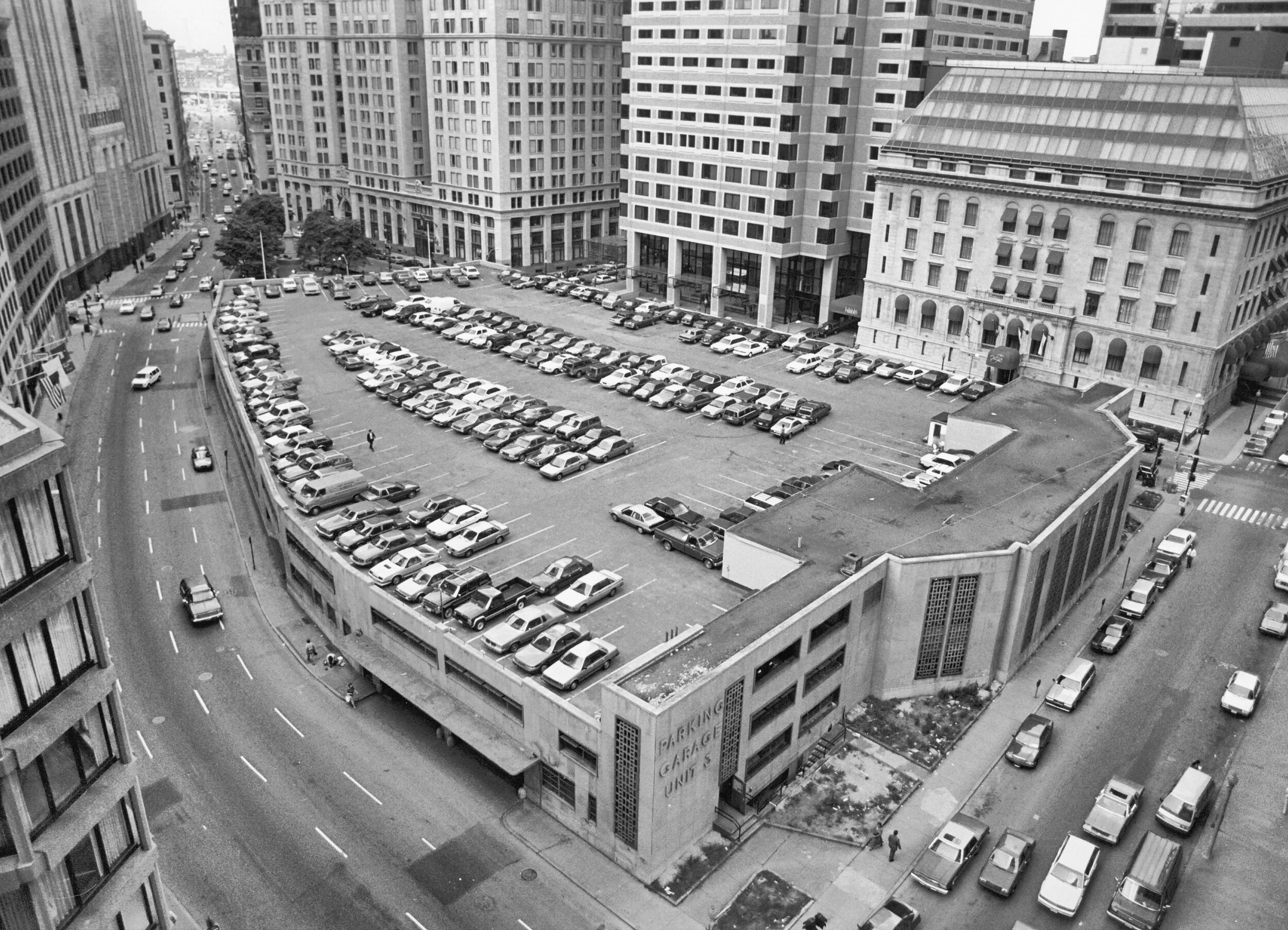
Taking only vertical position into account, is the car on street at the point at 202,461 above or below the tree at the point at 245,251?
below

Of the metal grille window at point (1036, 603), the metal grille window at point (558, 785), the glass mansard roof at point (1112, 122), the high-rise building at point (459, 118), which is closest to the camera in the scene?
the metal grille window at point (558, 785)

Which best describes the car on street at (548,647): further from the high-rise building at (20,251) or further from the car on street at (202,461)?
the high-rise building at (20,251)

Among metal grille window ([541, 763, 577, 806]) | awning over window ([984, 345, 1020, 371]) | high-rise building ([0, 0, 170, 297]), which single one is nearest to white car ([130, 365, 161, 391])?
high-rise building ([0, 0, 170, 297])

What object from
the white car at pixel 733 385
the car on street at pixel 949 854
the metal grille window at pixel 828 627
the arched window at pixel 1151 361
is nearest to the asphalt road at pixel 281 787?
the car on street at pixel 949 854

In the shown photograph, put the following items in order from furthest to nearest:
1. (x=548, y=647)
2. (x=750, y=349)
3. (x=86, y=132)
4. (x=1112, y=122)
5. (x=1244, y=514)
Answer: (x=86, y=132) < (x=750, y=349) < (x=1112, y=122) < (x=1244, y=514) < (x=548, y=647)

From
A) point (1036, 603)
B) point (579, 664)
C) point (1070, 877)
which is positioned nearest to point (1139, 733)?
point (1036, 603)

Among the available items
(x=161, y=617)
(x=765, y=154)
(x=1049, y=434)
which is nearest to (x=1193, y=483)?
(x=1049, y=434)

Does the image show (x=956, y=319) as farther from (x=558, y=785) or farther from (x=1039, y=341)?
(x=558, y=785)
